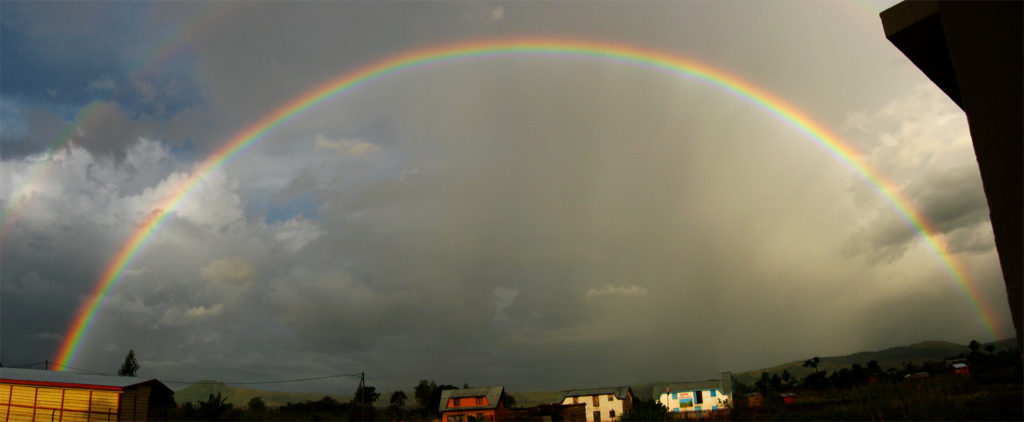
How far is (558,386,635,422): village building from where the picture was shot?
67.9 meters

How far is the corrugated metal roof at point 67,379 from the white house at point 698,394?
167ft

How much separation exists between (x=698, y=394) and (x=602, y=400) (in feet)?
33.6

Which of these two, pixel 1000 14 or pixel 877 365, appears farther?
pixel 877 365

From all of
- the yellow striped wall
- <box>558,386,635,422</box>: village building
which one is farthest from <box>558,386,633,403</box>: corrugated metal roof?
the yellow striped wall

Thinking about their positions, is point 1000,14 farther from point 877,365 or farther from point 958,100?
point 877,365

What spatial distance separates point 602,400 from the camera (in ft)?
227

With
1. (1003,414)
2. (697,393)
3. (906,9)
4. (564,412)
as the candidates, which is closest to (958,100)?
(906,9)

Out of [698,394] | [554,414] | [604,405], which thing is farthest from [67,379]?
[698,394]

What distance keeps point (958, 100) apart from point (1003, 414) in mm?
14778

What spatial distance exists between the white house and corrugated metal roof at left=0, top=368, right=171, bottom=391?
5080 centimetres

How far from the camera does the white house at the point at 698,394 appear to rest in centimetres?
6506

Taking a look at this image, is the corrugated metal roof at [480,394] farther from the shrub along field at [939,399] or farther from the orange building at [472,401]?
the shrub along field at [939,399]

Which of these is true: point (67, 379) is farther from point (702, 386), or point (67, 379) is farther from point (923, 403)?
point (702, 386)

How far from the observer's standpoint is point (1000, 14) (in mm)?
6344
